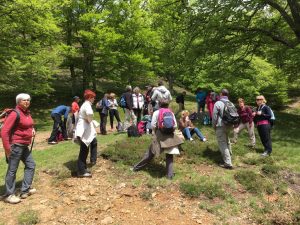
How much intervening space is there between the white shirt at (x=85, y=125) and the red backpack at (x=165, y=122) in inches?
65.3

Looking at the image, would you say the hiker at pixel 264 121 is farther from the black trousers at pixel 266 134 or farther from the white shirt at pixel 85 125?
the white shirt at pixel 85 125

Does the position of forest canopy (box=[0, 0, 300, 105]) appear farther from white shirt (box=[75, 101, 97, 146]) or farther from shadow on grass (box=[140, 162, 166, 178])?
white shirt (box=[75, 101, 97, 146])

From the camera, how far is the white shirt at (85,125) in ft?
26.3

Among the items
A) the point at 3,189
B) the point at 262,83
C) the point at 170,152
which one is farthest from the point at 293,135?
the point at 262,83

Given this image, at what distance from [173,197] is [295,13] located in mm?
12298

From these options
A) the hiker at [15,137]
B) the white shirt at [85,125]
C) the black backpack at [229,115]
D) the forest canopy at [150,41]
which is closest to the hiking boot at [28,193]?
the hiker at [15,137]

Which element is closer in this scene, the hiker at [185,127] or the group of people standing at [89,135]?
the group of people standing at [89,135]

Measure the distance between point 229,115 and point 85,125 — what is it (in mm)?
3936

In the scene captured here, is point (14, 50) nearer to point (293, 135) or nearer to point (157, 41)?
point (157, 41)

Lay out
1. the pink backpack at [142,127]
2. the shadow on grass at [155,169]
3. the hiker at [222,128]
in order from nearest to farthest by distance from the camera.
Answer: the shadow on grass at [155,169] → the hiker at [222,128] → the pink backpack at [142,127]

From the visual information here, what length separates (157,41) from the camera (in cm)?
2811

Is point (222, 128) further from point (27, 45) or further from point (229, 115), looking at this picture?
point (27, 45)

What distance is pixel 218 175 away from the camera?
29.5 feet

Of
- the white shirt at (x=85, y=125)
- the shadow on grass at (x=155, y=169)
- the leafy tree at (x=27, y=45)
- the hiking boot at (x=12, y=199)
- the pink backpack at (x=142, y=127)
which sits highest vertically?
the leafy tree at (x=27, y=45)
